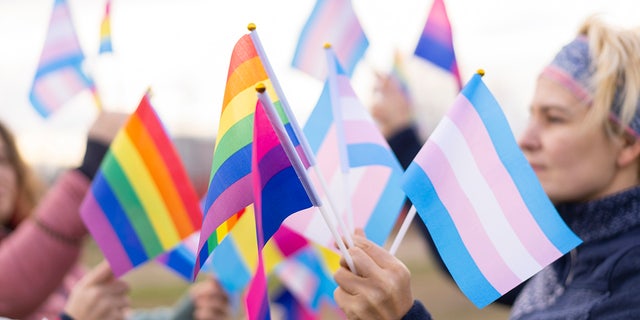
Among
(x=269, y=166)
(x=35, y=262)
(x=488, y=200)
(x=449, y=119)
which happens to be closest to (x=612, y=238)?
(x=488, y=200)

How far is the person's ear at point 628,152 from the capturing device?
6.34 feet

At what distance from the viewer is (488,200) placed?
1653 mm

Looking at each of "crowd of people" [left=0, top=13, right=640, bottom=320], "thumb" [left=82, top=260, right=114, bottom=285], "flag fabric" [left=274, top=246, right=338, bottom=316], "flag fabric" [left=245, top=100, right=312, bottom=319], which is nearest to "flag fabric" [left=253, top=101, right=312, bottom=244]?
"flag fabric" [left=245, top=100, right=312, bottom=319]

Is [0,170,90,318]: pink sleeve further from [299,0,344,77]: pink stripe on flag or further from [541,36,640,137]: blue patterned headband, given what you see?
[541,36,640,137]: blue patterned headband

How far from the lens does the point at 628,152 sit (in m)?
1.94

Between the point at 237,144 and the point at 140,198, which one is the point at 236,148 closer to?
the point at 237,144

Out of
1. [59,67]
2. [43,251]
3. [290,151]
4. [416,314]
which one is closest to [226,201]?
[290,151]

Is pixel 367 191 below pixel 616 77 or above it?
below

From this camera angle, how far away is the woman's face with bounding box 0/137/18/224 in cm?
293

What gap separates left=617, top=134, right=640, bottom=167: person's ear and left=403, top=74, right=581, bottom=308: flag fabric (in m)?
0.39

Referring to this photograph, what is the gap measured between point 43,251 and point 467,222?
1.33 metres

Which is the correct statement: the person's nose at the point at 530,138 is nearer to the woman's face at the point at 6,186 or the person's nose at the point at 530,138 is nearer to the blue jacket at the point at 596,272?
the blue jacket at the point at 596,272

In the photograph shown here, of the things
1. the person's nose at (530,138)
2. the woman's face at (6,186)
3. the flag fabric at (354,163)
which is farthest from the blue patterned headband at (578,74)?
the woman's face at (6,186)

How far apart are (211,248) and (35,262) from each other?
3.07 ft
